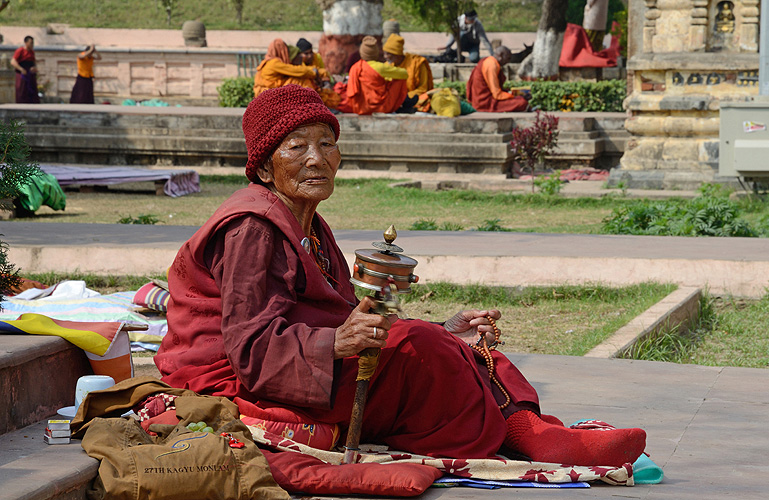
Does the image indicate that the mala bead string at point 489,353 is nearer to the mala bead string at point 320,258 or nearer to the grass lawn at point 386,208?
the mala bead string at point 320,258

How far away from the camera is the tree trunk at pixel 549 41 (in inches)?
923

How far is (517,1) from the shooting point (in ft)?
131

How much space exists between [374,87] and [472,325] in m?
11.9

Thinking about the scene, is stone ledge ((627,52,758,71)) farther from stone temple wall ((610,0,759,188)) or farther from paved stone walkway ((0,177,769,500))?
paved stone walkway ((0,177,769,500))

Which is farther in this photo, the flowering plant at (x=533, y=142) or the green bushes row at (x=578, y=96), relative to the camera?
the green bushes row at (x=578, y=96)

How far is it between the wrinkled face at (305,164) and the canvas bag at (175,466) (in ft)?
2.55

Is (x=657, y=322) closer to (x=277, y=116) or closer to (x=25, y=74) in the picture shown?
(x=277, y=116)

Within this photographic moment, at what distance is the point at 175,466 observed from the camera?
9.34 ft

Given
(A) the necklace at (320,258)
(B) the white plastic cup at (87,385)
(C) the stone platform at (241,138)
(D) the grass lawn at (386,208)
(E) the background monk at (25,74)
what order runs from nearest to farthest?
(B) the white plastic cup at (87,385) < (A) the necklace at (320,258) < (D) the grass lawn at (386,208) < (C) the stone platform at (241,138) < (E) the background monk at (25,74)

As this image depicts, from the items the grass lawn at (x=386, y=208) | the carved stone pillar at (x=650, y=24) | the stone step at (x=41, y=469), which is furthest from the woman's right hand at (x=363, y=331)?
the carved stone pillar at (x=650, y=24)

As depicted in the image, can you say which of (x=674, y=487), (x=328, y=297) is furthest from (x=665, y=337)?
(x=328, y=297)

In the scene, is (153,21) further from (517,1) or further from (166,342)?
(166,342)

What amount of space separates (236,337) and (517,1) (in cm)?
3854

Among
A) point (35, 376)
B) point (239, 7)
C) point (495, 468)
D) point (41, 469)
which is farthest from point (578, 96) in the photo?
point (239, 7)
